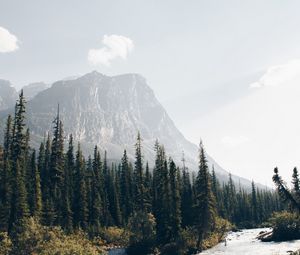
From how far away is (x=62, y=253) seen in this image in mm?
36188

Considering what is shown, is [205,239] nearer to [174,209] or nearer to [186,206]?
[174,209]

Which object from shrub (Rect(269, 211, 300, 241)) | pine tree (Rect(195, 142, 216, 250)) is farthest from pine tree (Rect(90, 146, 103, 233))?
shrub (Rect(269, 211, 300, 241))

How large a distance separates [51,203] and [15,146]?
1221 cm

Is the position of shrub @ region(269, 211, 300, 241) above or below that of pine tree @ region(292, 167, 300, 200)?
below

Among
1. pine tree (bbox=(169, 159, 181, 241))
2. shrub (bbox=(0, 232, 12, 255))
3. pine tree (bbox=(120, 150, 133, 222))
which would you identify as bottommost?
shrub (bbox=(0, 232, 12, 255))

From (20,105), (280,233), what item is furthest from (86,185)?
(280,233)

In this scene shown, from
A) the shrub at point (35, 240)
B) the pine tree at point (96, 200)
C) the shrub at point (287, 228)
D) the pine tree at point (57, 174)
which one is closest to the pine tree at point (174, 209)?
the shrub at point (287, 228)

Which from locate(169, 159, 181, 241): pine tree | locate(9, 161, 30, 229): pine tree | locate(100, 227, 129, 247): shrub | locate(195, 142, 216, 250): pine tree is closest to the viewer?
locate(9, 161, 30, 229): pine tree

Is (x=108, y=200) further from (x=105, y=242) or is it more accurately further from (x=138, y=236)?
(x=138, y=236)

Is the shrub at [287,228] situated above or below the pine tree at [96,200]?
below

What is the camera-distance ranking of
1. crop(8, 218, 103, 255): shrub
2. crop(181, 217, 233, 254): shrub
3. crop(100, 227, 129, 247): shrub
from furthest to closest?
crop(100, 227, 129, 247): shrub
crop(181, 217, 233, 254): shrub
crop(8, 218, 103, 255): shrub

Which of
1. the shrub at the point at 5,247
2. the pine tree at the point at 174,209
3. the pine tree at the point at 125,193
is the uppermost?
the pine tree at the point at 125,193

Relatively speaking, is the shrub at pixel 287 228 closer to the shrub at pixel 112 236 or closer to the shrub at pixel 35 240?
the shrub at pixel 112 236

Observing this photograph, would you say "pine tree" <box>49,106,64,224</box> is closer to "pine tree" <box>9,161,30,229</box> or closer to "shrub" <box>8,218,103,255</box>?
"pine tree" <box>9,161,30,229</box>
